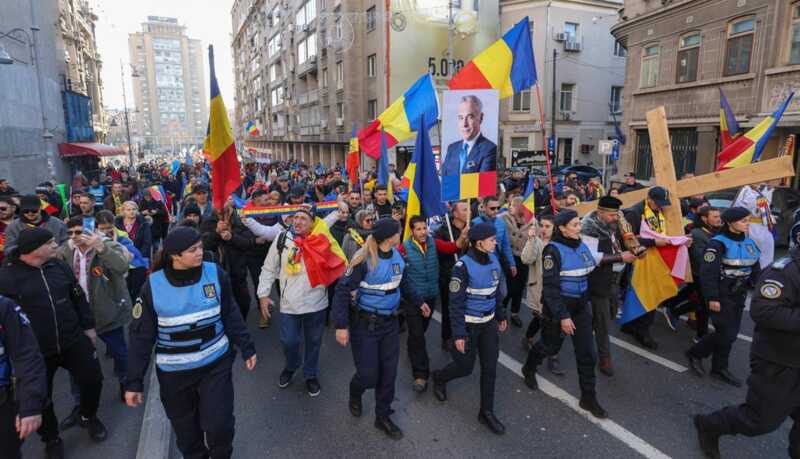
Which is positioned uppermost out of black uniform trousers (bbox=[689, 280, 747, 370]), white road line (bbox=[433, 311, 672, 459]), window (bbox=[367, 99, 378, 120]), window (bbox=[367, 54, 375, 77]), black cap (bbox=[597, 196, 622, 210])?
window (bbox=[367, 54, 375, 77])

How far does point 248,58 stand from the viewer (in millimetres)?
69750

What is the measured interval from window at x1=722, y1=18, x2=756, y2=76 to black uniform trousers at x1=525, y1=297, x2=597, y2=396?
610 inches

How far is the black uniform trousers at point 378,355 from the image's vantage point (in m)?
3.98

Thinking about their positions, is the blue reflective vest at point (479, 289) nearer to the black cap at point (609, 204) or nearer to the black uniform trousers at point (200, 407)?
the black cap at point (609, 204)

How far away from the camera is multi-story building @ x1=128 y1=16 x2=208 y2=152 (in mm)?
128250

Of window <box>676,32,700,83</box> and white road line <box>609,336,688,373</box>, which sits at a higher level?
window <box>676,32,700,83</box>

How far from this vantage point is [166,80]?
436 ft

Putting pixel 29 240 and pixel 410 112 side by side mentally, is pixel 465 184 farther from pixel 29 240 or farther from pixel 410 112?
pixel 29 240

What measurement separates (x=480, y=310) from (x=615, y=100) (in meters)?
32.6

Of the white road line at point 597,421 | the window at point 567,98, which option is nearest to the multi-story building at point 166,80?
the window at point 567,98

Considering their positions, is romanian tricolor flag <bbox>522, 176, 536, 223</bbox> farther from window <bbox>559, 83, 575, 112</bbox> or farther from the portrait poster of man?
window <bbox>559, 83, 575, 112</bbox>

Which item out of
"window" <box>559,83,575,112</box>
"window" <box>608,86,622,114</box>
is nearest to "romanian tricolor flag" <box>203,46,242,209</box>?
"window" <box>559,83,575,112</box>

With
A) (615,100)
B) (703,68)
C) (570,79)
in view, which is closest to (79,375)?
(703,68)

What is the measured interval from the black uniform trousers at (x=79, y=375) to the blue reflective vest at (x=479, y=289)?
10.3 ft
